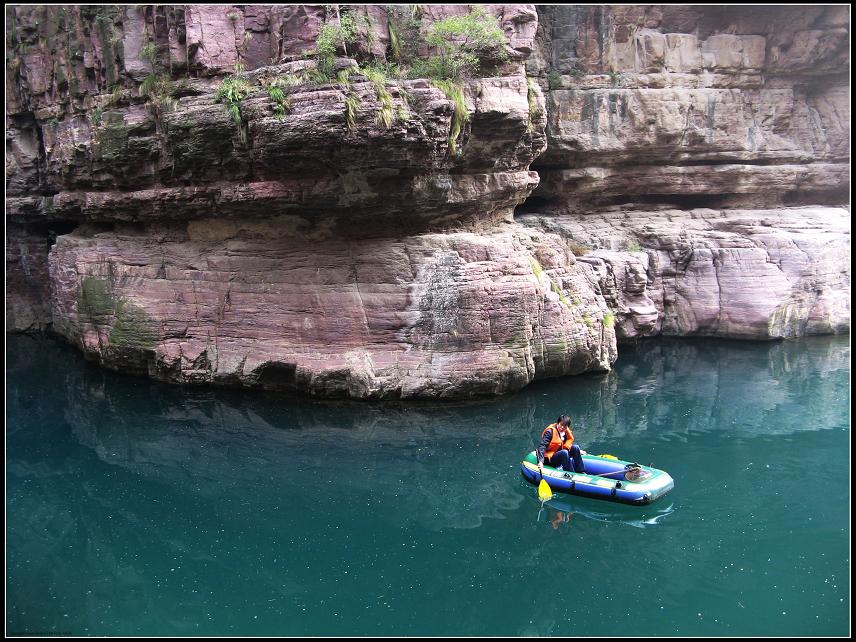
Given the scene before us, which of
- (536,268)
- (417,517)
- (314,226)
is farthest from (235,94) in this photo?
(417,517)

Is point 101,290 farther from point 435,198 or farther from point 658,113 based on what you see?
point 658,113

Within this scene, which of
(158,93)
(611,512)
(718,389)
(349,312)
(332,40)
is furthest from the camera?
(718,389)

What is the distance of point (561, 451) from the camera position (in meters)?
A: 10.5

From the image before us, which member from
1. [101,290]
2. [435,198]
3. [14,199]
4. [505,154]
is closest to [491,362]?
[435,198]

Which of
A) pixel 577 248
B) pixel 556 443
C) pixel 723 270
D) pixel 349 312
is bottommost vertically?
pixel 556 443

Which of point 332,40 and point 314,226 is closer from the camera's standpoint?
point 332,40

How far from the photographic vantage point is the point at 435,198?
1333cm

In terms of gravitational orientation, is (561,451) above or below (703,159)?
below

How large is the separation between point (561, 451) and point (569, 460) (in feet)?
0.63

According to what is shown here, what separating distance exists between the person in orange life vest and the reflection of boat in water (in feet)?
1.78

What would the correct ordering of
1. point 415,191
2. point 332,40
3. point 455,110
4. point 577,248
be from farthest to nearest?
point 577,248 < point 415,191 < point 455,110 < point 332,40

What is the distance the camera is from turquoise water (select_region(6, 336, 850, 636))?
7637 millimetres

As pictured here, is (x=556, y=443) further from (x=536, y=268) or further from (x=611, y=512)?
(x=536, y=268)

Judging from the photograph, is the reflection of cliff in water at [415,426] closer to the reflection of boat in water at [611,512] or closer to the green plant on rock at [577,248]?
the reflection of boat in water at [611,512]
